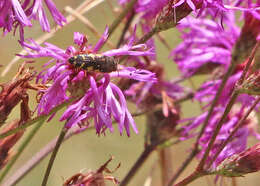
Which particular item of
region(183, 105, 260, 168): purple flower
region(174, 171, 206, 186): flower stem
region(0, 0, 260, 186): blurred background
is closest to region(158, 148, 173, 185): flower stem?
region(183, 105, 260, 168): purple flower

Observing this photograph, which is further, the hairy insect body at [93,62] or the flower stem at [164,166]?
the flower stem at [164,166]

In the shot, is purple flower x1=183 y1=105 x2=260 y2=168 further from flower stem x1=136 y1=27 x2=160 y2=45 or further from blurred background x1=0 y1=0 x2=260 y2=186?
blurred background x1=0 y1=0 x2=260 y2=186

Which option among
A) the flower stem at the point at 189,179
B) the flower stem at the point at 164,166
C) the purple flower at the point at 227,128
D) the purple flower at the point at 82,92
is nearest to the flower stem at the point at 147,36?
the purple flower at the point at 82,92

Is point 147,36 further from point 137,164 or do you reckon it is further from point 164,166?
point 164,166

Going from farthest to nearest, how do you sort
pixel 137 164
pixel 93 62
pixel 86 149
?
pixel 86 149, pixel 137 164, pixel 93 62

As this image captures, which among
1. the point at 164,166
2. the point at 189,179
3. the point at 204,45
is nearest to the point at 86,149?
the point at 164,166

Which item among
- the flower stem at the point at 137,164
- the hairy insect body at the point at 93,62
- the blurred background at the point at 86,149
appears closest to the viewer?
the hairy insect body at the point at 93,62

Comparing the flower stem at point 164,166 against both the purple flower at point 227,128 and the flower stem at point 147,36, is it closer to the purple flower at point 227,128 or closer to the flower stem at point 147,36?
the purple flower at point 227,128

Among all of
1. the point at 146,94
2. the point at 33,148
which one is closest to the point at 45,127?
the point at 33,148

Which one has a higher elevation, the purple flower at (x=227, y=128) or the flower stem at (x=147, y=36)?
the flower stem at (x=147, y=36)

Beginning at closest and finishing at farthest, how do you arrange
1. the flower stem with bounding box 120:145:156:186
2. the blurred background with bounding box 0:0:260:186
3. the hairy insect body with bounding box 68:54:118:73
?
the hairy insect body with bounding box 68:54:118:73, the flower stem with bounding box 120:145:156:186, the blurred background with bounding box 0:0:260:186
